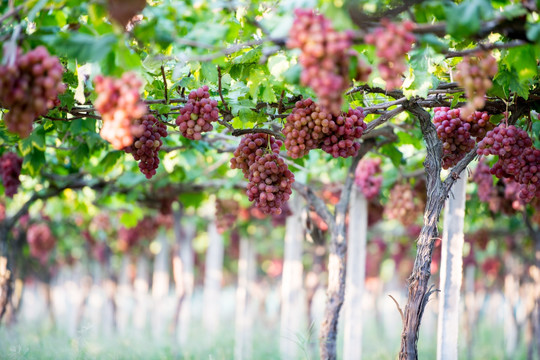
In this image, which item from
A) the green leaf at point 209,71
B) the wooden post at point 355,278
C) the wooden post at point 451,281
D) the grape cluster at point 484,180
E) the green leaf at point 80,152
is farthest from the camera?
the grape cluster at point 484,180

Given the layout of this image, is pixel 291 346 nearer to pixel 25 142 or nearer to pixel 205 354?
pixel 205 354

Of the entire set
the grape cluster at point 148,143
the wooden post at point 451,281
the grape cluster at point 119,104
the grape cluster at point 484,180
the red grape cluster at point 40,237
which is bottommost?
the wooden post at point 451,281

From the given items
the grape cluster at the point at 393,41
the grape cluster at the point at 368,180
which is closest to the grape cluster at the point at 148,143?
the grape cluster at the point at 393,41

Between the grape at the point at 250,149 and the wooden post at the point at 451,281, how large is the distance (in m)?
1.58

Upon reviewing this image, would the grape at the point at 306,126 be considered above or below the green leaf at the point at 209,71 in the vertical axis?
below

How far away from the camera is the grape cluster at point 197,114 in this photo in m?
2.81

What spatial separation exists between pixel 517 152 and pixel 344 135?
3.58 ft

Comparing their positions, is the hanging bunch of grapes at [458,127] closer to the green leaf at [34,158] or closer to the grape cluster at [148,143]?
the grape cluster at [148,143]

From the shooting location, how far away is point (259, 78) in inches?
121

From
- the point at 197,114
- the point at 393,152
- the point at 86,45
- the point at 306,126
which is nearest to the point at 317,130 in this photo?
the point at 306,126

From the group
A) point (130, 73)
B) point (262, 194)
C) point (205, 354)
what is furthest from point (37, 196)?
point (130, 73)

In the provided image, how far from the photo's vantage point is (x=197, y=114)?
2.83 metres

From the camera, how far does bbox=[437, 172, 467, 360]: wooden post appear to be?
3.91 metres

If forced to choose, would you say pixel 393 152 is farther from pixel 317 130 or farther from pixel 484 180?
pixel 317 130
